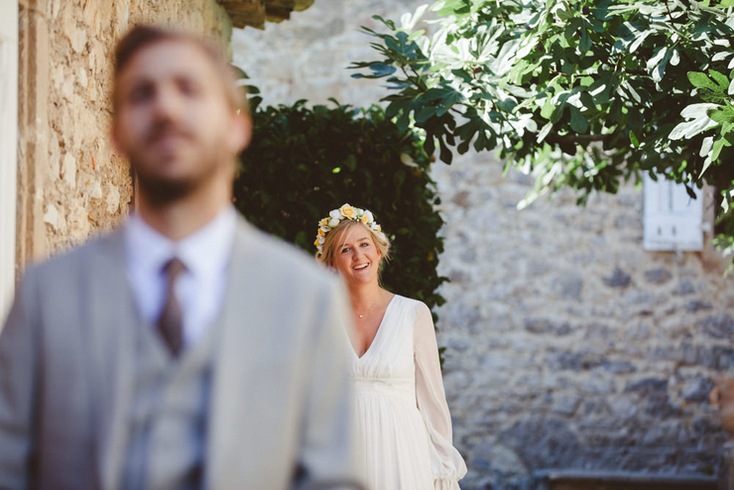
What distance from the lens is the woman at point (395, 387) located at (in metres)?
3.71

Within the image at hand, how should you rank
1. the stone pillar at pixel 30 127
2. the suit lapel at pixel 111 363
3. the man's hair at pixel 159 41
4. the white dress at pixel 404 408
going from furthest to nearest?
1. the white dress at pixel 404 408
2. the stone pillar at pixel 30 127
3. the man's hair at pixel 159 41
4. the suit lapel at pixel 111 363

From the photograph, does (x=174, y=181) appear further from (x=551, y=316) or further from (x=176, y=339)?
(x=551, y=316)

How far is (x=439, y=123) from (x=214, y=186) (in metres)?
3.28

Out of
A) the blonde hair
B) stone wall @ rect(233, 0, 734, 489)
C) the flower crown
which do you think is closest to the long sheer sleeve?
the blonde hair

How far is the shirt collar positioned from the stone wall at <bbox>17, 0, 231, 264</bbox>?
155 centimetres

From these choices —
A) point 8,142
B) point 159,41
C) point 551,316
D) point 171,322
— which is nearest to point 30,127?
point 8,142

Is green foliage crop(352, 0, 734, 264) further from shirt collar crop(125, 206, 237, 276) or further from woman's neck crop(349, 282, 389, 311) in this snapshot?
shirt collar crop(125, 206, 237, 276)

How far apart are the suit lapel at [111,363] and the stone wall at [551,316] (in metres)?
6.98

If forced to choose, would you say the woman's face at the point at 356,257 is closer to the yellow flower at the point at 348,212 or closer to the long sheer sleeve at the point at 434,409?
the yellow flower at the point at 348,212

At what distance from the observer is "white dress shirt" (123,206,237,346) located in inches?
44.3

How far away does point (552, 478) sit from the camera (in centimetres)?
784

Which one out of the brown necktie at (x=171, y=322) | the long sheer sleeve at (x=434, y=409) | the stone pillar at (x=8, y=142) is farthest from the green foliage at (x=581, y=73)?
the brown necktie at (x=171, y=322)

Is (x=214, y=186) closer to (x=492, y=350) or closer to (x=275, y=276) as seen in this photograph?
(x=275, y=276)

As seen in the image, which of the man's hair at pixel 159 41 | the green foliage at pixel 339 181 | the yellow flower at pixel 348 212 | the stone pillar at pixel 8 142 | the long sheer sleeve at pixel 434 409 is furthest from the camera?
the green foliage at pixel 339 181
